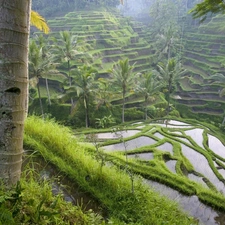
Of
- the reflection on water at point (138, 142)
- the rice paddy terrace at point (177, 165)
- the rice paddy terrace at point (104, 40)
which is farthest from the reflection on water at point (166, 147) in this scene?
the rice paddy terrace at point (104, 40)

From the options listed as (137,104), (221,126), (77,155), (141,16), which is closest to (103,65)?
(137,104)

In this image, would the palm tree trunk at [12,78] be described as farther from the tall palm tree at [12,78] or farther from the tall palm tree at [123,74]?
the tall palm tree at [123,74]

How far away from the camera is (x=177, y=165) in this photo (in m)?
7.45

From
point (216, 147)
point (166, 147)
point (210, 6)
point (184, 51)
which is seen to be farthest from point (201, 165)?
point (184, 51)

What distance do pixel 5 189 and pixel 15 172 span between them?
5.2 inches

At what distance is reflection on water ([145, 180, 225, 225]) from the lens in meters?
4.25

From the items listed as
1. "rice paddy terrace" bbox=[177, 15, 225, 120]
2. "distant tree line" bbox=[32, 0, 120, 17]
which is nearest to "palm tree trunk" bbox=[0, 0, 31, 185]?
"rice paddy terrace" bbox=[177, 15, 225, 120]

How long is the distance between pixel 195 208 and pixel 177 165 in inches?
113

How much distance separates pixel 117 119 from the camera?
18.9 m

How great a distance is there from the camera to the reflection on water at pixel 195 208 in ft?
13.9

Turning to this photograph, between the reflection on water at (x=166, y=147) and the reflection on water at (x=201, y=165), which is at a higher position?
the reflection on water at (x=166, y=147)

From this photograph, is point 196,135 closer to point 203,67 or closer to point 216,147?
point 216,147

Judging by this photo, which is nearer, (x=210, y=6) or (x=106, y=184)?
(x=106, y=184)

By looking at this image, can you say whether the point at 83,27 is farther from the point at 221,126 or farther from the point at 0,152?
the point at 0,152
